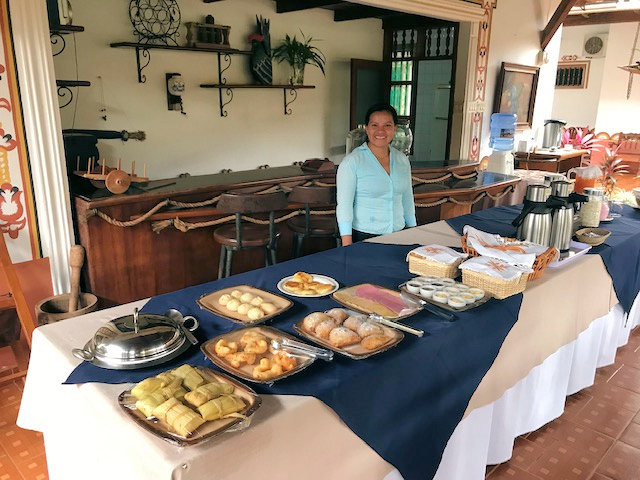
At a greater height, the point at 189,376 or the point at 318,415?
the point at 189,376

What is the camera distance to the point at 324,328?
5.31ft

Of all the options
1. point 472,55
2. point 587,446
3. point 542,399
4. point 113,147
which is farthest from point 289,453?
point 472,55

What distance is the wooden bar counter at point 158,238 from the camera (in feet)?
10.4

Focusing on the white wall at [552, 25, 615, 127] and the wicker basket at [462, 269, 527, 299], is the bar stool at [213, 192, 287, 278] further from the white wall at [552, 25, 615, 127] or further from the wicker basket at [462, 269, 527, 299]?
the white wall at [552, 25, 615, 127]

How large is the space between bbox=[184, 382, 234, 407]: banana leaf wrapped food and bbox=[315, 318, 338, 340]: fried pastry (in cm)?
38

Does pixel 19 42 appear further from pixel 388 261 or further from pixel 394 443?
pixel 394 443

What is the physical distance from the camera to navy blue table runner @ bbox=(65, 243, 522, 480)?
1.42m

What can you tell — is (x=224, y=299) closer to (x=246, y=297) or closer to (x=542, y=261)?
(x=246, y=297)

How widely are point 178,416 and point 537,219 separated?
2037mm

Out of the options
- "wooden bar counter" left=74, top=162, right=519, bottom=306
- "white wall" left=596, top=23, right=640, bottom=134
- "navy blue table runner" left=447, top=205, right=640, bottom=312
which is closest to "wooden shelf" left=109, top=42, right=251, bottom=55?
"wooden bar counter" left=74, top=162, right=519, bottom=306

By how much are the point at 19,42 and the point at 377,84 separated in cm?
518

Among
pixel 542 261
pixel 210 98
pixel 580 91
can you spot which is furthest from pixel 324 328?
pixel 580 91

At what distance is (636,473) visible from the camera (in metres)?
2.36

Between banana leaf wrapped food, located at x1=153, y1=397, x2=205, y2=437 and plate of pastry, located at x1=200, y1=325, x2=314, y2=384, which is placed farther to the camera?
plate of pastry, located at x1=200, y1=325, x2=314, y2=384
